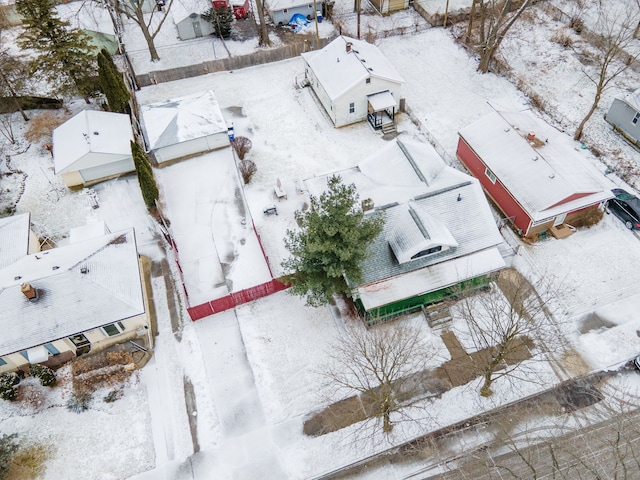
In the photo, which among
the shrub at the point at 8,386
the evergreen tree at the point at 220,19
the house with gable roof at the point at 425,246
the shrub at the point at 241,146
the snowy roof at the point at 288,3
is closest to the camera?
the shrub at the point at 8,386

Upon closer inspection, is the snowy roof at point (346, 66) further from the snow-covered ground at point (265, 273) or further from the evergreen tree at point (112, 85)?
the evergreen tree at point (112, 85)

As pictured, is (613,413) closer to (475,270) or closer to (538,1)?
(475,270)

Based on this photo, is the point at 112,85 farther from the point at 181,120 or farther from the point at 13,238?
the point at 13,238

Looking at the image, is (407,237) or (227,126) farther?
(227,126)

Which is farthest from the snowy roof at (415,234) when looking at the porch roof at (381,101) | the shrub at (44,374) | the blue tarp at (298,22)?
the blue tarp at (298,22)

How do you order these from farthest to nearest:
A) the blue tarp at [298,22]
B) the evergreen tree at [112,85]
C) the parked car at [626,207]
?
the blue tarp at [298,22]
the evergreen tree at [112,85]
the parked car at [626,207]

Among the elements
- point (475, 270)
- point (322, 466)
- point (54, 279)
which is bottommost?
point (322, 466)

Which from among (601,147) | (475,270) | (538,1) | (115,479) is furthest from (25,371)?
(538,1)
